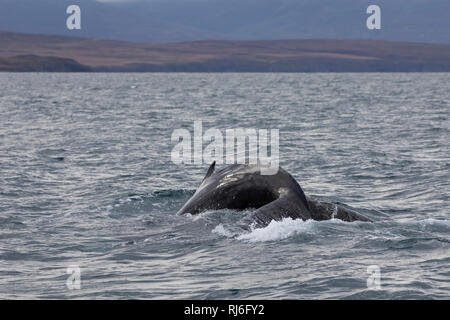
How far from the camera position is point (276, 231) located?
12.7 metres

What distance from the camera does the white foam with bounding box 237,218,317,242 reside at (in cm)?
1259

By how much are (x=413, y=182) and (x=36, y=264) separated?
12.6 meters
